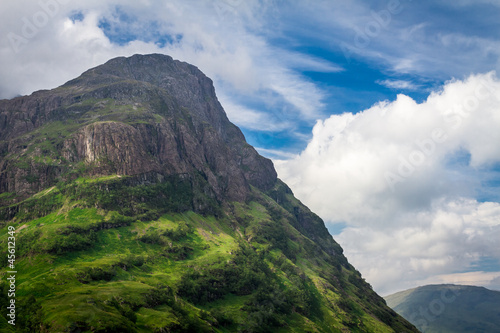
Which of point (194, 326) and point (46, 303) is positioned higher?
Result: point (46, 303)

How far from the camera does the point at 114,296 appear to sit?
176250 mm

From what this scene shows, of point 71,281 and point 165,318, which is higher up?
point 71,281

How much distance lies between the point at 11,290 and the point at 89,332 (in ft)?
246

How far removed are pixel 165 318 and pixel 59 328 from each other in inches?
2244

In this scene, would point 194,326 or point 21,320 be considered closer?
point 21,320

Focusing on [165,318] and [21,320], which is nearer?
[21,320]

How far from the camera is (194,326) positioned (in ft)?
601

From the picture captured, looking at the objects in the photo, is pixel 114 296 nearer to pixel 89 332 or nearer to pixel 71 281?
pixel 71 281

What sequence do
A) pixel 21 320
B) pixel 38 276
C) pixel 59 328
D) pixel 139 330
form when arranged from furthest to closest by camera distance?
1. pixel 38 276
2. pixel 139 330
3. pixel 21 320
4. pixel 59 328

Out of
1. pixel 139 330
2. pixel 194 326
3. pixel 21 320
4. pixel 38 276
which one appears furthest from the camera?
pixel 38 276

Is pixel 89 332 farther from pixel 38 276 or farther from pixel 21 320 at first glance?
pixel 38 276

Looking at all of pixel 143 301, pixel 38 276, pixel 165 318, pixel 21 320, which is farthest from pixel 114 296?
pixel 38 276

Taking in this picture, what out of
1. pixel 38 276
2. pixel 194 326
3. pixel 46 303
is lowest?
pixel 194 326

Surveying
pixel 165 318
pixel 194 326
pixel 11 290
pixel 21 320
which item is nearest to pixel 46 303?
pixel 21 320
